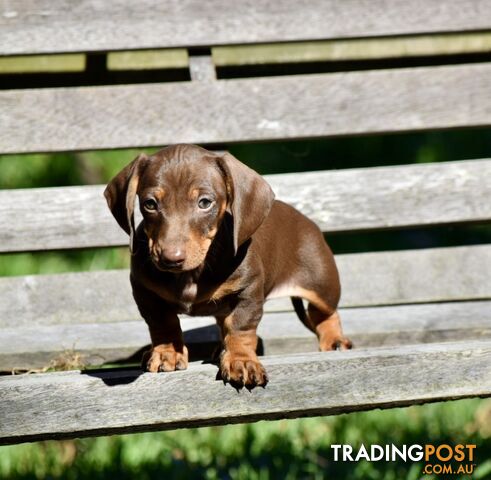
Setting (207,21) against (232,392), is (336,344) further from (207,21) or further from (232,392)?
(207,21)

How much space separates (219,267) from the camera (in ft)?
10.5

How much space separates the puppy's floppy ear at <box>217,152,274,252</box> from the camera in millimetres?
3061

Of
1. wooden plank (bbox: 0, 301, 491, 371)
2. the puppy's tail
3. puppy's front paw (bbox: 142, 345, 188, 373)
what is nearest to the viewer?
puppy's front paw (bbox: 142, 345, 188, 373)

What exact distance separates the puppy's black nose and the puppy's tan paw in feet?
3.35

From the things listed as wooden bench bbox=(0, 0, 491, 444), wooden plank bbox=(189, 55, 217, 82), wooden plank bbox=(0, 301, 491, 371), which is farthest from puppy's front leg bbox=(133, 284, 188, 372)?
wooden plank bbox=(189, 55, 217, 82)

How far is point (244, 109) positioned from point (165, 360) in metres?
1.70

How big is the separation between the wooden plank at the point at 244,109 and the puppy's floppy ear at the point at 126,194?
1187mm

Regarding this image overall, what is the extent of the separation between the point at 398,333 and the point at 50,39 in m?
1.98

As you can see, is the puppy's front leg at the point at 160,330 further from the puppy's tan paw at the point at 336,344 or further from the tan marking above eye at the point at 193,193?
the puppy's tan paw at the point at 336,344

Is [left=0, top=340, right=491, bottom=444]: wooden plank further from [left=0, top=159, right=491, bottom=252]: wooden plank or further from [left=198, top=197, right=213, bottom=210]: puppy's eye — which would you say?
[left=0, top=159, right=491, bottom=252]: wooden plank

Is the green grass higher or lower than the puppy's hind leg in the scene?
lower

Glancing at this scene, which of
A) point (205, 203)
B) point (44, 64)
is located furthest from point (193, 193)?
point (44, 64)

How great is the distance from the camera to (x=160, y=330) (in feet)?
10.4

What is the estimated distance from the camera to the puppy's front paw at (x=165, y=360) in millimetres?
2941
